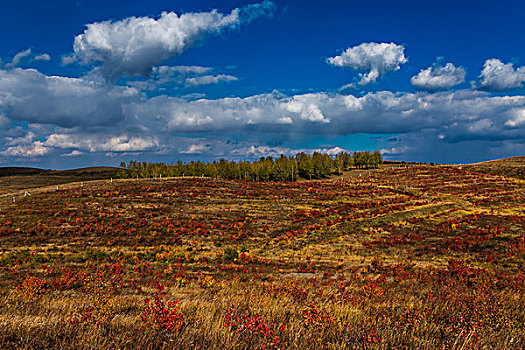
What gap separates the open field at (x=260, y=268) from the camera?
4.35 m

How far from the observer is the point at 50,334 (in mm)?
4055

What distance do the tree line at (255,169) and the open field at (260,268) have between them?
50.9 metres

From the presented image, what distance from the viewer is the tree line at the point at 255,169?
112750mm

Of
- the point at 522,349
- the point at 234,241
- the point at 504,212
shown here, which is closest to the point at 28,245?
the point at 234,241

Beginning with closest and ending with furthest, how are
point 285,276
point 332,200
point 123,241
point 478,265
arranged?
1. point 285,276
2. point 478,265
3. point 123,241
4. point 332,200

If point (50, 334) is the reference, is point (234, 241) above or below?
below

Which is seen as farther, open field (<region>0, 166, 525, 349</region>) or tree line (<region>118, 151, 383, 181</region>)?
tree line (<region>118, 151, 383, 181</region>)

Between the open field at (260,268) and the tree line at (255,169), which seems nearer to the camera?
the open field at (260,268)

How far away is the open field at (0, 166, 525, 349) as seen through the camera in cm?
435

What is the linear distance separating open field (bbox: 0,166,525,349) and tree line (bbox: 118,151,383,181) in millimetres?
50886

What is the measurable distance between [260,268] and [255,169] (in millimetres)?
94494

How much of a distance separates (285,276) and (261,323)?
1319 centimetres

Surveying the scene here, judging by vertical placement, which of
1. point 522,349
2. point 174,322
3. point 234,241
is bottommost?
point 234,241

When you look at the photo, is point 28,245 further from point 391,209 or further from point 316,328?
point 391,209
